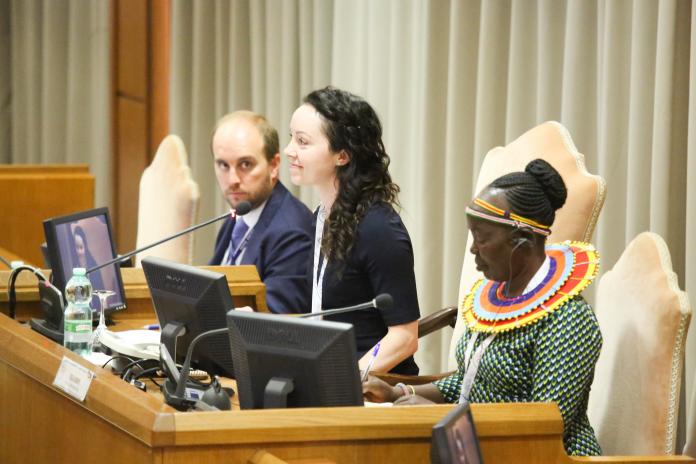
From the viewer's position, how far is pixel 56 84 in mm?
6691

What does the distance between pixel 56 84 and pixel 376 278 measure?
4340 millimetres

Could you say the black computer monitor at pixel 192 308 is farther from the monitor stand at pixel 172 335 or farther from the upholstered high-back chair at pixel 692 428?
the upholstered high-back chair at pixel 692 428

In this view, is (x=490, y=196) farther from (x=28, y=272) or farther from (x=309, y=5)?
(x=309, y=5)

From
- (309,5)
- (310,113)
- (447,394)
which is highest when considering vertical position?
(309,5)

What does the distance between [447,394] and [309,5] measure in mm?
3060

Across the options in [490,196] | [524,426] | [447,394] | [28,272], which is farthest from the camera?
[28,272]

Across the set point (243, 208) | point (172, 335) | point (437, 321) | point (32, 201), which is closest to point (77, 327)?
point (172, 335)

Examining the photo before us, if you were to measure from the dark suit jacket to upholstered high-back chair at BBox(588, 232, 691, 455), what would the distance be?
1.00 meters

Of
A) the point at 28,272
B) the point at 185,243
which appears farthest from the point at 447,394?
the point at 185,243

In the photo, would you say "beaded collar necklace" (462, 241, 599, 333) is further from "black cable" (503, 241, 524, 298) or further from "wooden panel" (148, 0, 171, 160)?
"wooden panel" (148, 0, 171, 160)

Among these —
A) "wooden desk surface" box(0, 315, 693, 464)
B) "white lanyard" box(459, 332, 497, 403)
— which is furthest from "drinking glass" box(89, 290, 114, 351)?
"white lanyard" box(459, 332, 497, 403)

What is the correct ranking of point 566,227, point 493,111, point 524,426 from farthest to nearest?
point 493,111, point 566,227, point 524,426

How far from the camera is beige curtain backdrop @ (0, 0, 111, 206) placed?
661 centimetres

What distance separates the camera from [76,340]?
265 cm
